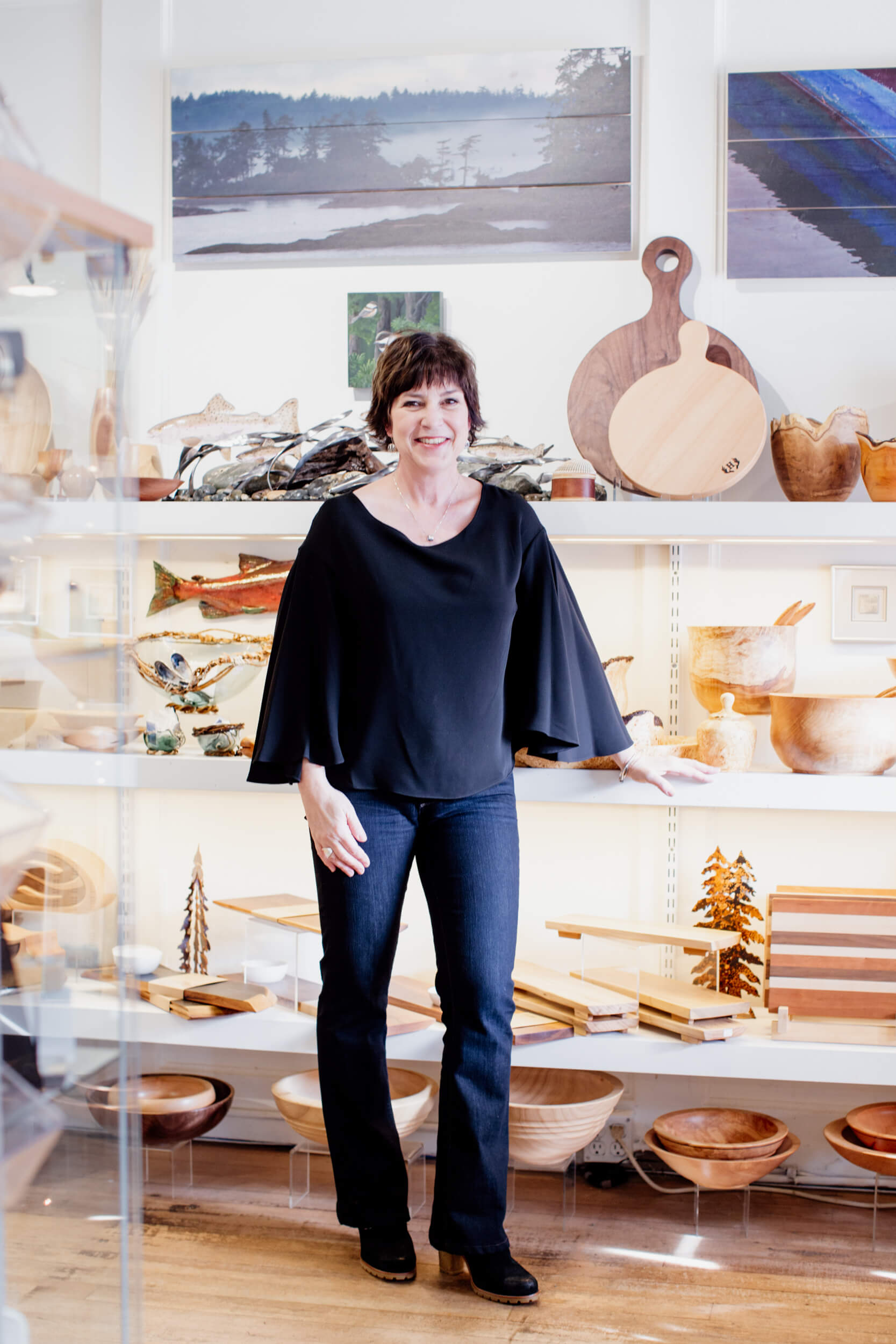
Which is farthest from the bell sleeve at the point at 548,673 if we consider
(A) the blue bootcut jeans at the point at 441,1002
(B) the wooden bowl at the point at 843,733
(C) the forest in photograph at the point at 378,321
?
(C) the forest in photograph at the point at 378,321

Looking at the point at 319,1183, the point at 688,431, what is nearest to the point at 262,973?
the point at 319,1183

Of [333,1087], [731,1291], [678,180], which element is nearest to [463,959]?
[333,1087]

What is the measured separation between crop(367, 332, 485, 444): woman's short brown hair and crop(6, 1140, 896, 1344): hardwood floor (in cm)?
136

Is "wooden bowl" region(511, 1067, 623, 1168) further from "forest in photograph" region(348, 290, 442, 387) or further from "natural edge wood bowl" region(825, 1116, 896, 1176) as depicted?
"forest in photograph" region(348, 290, 442, 387)

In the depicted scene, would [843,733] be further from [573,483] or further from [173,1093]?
[173,1093]

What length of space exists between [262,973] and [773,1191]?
1.06 metres

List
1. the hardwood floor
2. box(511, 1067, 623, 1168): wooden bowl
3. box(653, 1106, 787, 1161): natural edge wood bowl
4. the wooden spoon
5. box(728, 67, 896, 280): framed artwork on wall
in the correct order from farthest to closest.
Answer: box(728, 67, 896, 280): framed artwork on wall
the wooden spoon
box(653, 1106, 787, 1161): natural edge wood bowl
box(511, 1067, 623, 1168): wooden bowl
the hardwood floor

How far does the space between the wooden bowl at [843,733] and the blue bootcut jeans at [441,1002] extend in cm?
55

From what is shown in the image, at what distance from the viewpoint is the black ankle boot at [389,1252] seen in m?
1.79

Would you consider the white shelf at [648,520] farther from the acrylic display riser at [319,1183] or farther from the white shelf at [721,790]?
the acrylic display riser at [319,1183]

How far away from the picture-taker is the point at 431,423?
1764mm

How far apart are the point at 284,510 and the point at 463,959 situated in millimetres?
878

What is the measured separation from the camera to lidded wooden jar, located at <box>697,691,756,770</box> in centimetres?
202

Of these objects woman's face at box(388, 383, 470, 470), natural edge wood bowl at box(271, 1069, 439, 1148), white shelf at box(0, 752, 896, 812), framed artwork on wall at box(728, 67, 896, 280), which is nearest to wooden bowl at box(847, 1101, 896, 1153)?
white shelf at box(0, 752, 896, 812)
